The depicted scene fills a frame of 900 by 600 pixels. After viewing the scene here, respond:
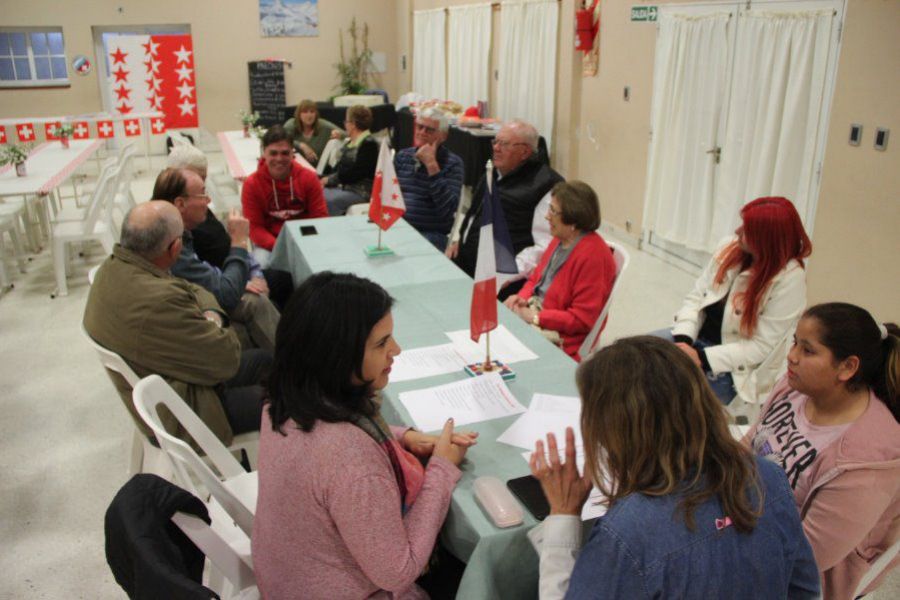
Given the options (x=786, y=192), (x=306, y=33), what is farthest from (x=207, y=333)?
(x=306, y=33)

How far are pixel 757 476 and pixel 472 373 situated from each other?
1.12 metres

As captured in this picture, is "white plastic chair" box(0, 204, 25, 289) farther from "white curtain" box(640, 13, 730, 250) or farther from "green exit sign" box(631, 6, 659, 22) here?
"green exit sign" box(631, 6, 659, 22)

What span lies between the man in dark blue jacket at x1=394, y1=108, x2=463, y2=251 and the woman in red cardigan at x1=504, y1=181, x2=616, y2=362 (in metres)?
1.44

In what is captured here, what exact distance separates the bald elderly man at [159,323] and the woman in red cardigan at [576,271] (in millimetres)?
1252

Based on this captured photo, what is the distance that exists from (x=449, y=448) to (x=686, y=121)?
14.6ft

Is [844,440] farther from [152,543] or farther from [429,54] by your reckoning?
[429,54]

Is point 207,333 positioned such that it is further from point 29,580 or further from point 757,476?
point 757,476

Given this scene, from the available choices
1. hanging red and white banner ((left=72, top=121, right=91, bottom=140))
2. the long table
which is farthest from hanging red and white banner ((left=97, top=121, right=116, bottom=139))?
the long table

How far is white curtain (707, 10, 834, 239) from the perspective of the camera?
169 inches

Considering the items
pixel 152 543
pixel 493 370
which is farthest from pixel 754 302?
pixel 152 543

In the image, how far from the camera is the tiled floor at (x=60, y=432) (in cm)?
260

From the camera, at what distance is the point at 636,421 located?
3.93 ft

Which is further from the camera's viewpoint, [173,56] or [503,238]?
[173,56]

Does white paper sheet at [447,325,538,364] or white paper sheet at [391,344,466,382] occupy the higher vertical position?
white paper sheet at [447,325,538,364]
